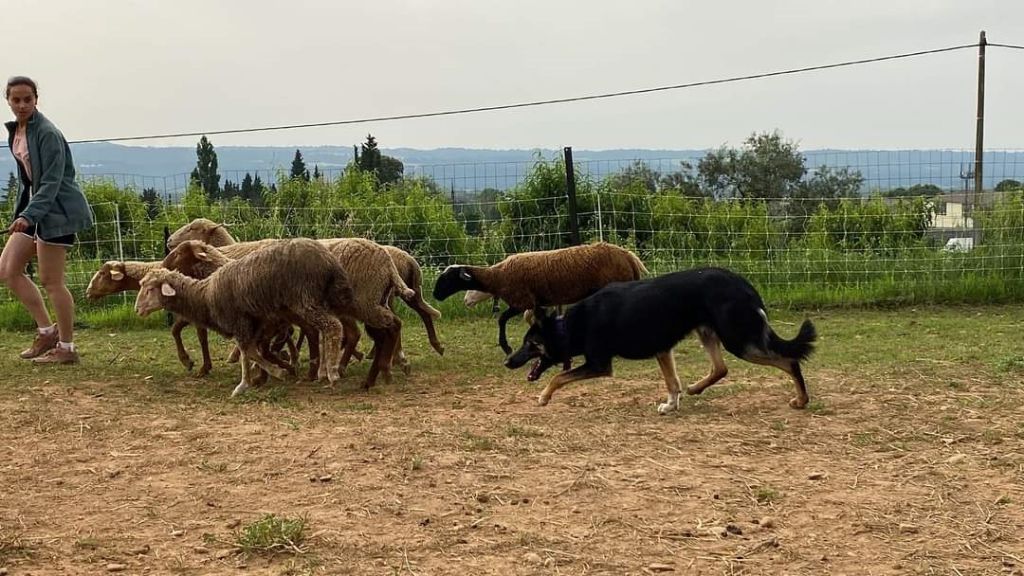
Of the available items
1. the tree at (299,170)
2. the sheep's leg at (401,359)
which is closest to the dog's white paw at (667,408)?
the sheep's leg at (401,359)

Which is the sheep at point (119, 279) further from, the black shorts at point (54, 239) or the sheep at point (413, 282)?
the sheep at point (413, 282)

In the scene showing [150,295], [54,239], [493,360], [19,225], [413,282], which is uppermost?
[19,225]

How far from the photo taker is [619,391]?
7461 mm

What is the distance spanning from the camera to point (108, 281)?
922 cm

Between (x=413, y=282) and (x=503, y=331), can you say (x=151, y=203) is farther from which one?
(x=503, y=331)

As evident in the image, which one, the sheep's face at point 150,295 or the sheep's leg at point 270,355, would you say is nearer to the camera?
the sheep's face at point 150,295

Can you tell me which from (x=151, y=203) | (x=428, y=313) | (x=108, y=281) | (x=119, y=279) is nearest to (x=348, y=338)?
(x=428, y=313)

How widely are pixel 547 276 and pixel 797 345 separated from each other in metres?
3.47

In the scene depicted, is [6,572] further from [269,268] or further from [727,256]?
[727,256]

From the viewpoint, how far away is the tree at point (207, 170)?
17750 mm

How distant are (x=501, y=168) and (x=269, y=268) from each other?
22.7 feet

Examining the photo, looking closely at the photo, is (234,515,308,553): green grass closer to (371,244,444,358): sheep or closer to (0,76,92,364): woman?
(371,244,444,358): sheep

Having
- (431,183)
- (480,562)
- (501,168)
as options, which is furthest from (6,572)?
(431,183)

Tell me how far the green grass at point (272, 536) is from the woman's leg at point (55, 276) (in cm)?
499
